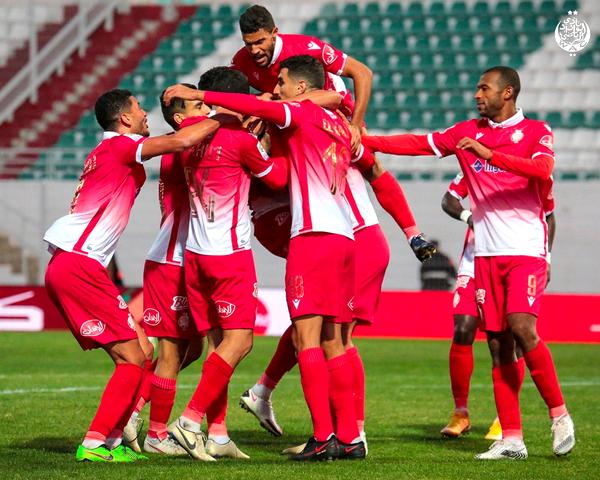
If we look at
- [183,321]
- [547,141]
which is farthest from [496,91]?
[183,321]

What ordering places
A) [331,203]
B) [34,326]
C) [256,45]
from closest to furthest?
[331,203] → [256,45] → [34,326]

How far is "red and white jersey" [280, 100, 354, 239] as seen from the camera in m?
6.79

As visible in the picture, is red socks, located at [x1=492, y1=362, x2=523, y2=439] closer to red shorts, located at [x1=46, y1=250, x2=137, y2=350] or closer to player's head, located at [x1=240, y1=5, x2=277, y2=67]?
red shorts, located at [x1=46, y1=250, x2=137, y2=350]

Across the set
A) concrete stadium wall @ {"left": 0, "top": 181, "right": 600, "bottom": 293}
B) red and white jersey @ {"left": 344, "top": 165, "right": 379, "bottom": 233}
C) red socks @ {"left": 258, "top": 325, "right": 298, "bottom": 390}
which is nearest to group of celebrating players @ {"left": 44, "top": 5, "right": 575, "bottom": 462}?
red and white jersey @ {"left": 344, "top": 165, "right": 379, "bottom": 233}

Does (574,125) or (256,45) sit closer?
(256,45)

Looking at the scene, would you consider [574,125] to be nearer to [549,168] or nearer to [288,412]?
[288,412]

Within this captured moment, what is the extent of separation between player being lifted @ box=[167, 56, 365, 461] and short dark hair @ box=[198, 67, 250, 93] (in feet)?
1.05

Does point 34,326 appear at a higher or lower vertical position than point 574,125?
lower

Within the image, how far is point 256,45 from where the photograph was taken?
7582mm

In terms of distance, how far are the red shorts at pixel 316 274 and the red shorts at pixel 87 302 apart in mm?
938

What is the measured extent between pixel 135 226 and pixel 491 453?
14167 millimetres

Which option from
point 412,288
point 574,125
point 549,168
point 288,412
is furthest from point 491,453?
point 574,125

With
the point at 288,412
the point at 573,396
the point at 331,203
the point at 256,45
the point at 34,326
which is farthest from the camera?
the point at 34,326

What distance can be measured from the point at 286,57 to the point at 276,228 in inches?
44.0
